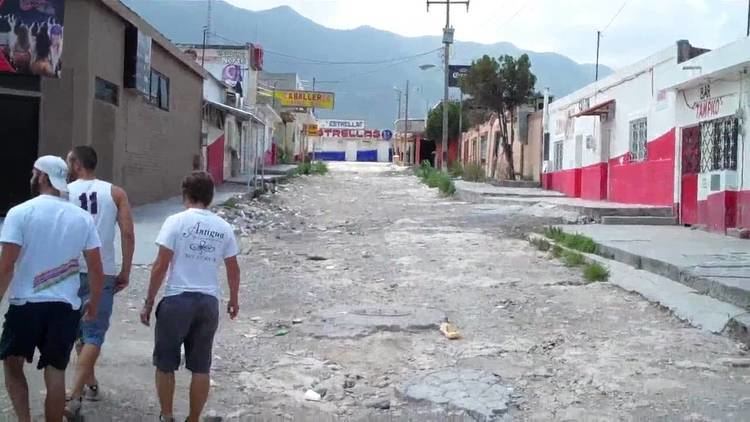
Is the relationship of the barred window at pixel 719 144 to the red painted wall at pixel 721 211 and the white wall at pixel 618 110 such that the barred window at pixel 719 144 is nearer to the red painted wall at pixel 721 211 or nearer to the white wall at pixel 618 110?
the red painted wall at pixel 721 211

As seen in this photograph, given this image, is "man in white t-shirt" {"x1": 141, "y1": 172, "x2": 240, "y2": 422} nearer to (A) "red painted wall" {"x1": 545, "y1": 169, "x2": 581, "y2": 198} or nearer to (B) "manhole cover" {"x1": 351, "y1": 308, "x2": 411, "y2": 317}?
(B) "manhole cover" {"x1": 351, "y1": 308, "x2": 411, "y2": 317}

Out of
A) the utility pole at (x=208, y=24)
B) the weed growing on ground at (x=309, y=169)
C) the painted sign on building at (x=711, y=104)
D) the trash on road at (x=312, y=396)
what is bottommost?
the trash on road at (x=312, y=396)

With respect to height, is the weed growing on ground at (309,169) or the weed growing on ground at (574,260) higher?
the weed growing on ground at (309,169)

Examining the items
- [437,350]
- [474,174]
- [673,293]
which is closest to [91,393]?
[437,350]

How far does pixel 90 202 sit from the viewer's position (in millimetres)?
5285

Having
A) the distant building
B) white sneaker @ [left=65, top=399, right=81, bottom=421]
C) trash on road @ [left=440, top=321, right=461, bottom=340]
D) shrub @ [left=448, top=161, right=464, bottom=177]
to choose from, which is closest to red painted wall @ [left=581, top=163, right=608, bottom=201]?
the distant building

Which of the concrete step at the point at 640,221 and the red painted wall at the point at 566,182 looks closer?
the concrete step at the point at 640,221

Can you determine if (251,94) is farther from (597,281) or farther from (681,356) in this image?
(681,356)

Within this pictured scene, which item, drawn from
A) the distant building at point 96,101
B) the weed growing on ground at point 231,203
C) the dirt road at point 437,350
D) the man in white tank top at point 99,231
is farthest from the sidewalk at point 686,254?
the distant building at point 96,101

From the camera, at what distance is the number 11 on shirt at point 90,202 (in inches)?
207

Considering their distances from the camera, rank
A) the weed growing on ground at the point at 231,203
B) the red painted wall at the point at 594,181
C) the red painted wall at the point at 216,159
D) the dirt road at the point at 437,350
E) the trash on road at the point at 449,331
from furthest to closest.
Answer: the red painted wall at the point at 216,159 → the red painted wall at the point at 594,181 → the weed growing on ground at the point at 231,203 → the trash on road at the point at 449,331 → the dirt road at the point at 437,350

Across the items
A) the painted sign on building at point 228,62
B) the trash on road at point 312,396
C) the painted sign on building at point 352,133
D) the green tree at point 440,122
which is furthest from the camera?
the painted sign on building at point 352,133

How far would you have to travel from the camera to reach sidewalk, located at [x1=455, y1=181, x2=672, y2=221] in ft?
58.3

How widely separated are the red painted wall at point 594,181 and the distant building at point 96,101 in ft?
38.5
